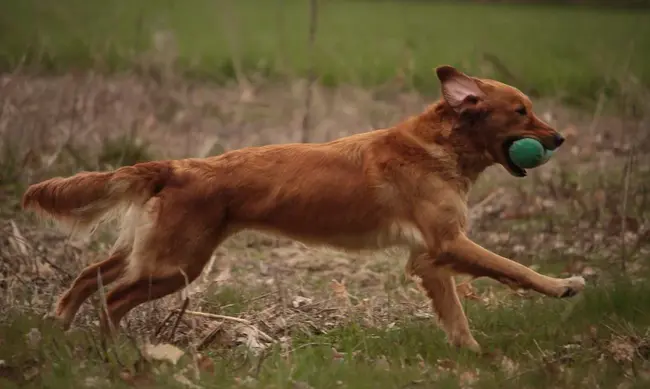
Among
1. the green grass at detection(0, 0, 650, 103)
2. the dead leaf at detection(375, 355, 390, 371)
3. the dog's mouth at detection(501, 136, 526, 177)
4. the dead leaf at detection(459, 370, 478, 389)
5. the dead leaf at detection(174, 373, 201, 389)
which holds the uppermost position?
the dog's mouth at detection(501, 136, 526, 177)

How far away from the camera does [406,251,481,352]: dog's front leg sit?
5047mm

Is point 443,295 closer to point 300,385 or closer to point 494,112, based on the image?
point 494,112

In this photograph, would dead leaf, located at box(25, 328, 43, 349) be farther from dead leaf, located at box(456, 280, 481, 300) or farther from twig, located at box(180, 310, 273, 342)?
dead leaf, located at box(456, 280, 481, 300)

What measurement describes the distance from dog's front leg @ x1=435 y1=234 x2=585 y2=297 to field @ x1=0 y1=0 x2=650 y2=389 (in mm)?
275

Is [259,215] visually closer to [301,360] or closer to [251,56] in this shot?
[301,360]

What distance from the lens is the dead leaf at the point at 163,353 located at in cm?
437

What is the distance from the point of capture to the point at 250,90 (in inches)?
478

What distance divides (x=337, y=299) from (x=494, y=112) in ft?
4.57

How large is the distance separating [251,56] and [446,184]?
10094 mm

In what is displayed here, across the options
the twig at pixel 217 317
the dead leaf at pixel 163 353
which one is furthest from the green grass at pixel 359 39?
the dead leaf at pixel 163 353

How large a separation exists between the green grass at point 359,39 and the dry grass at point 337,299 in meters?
1.93

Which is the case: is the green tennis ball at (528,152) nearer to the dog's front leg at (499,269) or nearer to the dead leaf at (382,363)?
the dog's front leg at (499,269)

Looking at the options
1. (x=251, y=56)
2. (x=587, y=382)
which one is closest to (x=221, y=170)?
(x=587, y=382)

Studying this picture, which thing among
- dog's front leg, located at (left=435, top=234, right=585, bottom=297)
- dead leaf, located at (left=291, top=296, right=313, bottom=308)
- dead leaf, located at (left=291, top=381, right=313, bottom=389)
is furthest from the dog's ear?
dead leaf, located at (left=291, top=381, right=313, bottom=389)
